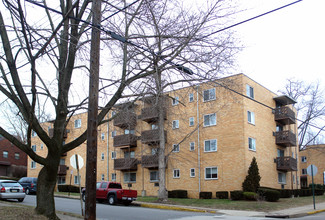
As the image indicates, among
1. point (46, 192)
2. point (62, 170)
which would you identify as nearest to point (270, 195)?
point (46, 192)

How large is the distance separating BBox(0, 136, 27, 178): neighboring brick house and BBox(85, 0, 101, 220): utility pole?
55.3 m

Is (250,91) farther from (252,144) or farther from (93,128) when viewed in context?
(93,128)

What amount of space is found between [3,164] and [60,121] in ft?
174

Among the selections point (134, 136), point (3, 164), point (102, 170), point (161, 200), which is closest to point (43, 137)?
point (161, 200)

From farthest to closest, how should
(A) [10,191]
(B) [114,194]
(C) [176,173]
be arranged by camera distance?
(C) [176,173], (B) [114,194], (A) [10,191]

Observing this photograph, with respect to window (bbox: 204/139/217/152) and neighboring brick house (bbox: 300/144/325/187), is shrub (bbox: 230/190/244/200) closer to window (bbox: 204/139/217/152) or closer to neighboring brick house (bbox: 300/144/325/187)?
window (bbox: 204/139/217/152)

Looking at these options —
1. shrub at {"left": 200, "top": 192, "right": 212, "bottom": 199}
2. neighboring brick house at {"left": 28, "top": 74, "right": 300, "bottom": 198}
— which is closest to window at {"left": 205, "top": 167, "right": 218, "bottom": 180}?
neighboring brick house at {"left": 28, "top": 74, "right": 300, "bottom": 198}

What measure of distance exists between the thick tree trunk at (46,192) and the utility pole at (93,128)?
334 centimetres

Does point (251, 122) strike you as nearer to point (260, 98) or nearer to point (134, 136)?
point (260, 98)

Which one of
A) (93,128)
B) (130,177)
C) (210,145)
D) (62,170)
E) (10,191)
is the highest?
(210,145)

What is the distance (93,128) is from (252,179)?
69.4 feet

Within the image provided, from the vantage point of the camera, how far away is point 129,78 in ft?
42.5

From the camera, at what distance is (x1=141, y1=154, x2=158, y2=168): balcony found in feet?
111

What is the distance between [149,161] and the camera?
34125 mm
